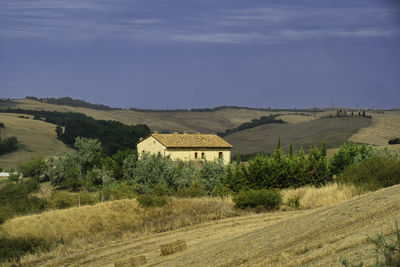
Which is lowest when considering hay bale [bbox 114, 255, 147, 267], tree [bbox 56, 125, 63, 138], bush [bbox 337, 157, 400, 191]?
tree [bbox 56, 125, 63, 138]

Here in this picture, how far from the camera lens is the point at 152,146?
8562 centimetres

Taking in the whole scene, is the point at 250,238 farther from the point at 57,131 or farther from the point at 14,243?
the point at 57,131

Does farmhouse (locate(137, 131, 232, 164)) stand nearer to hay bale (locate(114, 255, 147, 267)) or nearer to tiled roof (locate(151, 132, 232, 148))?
tiled roof (locate(151, 132, 232, 148))

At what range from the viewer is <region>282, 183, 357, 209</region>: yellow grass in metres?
30.3

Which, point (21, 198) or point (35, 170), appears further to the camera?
point (35, 170)

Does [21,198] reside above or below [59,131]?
below

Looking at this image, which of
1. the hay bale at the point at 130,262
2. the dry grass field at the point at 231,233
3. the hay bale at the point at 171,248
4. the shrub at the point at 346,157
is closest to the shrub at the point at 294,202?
the dry grass field at the point at 231,233

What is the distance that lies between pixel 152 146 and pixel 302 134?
77.8 meters

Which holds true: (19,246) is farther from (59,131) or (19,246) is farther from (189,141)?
(59,131)

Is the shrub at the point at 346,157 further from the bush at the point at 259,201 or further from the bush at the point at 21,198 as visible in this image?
the bush at the point at 21,198

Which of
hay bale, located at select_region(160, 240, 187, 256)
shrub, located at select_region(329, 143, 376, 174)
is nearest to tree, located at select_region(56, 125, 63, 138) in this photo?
shrub, located at select_region(329, 143, 376, 174)

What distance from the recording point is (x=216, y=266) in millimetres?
15352

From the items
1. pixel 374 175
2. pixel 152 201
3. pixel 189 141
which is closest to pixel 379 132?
pixel 189 141

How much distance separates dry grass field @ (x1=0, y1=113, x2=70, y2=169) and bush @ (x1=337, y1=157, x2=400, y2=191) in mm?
95088
